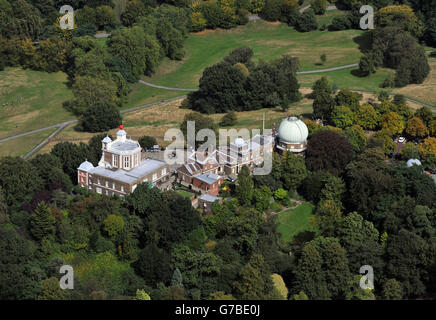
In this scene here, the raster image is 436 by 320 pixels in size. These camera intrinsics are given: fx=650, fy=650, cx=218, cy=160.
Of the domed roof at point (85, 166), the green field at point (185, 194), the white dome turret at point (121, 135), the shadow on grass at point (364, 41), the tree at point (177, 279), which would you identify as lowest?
the tree at point (177, 279)

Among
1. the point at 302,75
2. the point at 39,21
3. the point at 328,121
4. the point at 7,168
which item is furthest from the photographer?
the point at 39,21

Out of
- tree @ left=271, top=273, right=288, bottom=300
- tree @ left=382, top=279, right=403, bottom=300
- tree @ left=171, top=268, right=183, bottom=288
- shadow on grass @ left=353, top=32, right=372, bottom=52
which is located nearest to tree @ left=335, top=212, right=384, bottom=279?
tree @ left=382, top=279, right=403, bottom=300

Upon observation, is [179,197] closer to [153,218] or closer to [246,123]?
[153,218]

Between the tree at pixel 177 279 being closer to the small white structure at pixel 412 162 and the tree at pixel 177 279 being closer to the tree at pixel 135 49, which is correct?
the small white structure at pixel 412 162

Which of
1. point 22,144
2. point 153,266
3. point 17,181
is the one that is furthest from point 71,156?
point 153,266

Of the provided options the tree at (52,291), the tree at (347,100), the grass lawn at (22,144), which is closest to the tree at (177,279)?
the tree at (52,291)

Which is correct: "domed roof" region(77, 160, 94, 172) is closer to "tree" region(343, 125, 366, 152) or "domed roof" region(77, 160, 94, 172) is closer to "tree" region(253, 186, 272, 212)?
"tree" region(253, 186, 272, 212)

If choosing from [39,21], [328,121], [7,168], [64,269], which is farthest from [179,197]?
[39,21]
